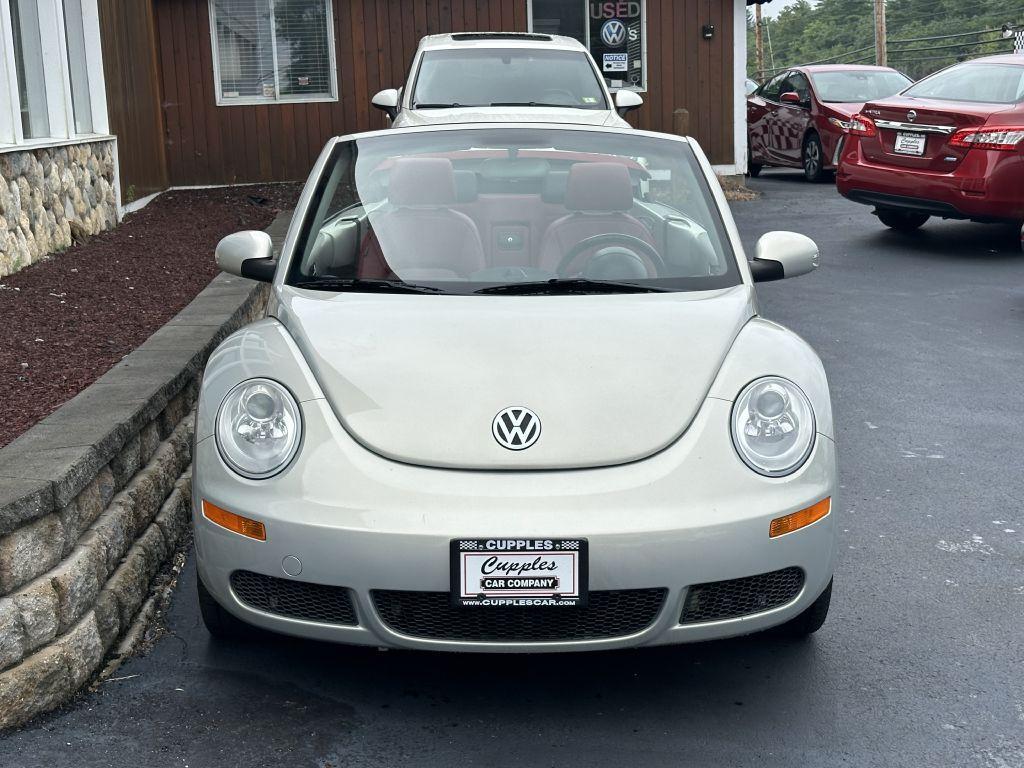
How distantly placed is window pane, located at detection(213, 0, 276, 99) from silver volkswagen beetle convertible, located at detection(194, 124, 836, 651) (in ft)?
42.5

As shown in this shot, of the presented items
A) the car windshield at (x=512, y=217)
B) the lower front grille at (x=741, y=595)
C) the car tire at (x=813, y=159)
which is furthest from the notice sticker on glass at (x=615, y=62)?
the lower front grille at (x=741, y=595)

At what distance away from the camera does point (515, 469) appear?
3.11 metres

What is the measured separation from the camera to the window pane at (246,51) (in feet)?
52.5

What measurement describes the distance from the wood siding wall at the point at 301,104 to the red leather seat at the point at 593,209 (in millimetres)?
12013

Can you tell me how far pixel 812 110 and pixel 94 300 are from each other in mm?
11498

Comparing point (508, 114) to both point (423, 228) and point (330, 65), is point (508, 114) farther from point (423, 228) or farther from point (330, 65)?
point (330, 65)

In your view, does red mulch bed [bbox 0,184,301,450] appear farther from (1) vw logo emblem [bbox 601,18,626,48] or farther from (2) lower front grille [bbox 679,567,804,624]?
(1) vw logo emblem [bbox 601,18,626,48]

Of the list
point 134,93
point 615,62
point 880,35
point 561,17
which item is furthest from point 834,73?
point 880,35

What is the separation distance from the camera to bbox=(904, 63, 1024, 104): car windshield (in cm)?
1080

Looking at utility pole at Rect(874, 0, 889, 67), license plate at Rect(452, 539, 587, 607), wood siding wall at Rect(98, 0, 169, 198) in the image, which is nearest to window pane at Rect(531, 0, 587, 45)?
wood siding wall at Rect(98, 0, 169, 198)

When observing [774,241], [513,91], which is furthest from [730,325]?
[513,91]

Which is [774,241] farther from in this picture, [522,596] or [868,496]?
[522,596]

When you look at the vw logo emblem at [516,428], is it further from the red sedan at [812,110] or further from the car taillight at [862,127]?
the red sedan at [812,110]

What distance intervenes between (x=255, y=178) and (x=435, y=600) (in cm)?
1385
